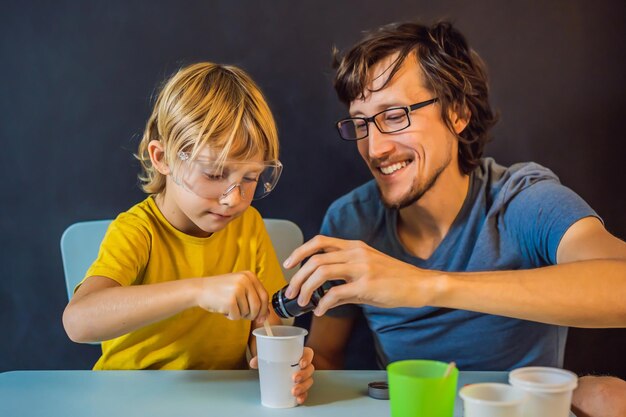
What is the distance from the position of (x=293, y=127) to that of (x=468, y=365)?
0.92 metres

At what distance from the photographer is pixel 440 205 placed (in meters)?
1.83

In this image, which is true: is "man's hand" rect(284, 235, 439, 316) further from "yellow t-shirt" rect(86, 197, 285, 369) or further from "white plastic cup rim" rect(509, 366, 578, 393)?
"yellow t-shirt" rect(86, 197, 285, 369)

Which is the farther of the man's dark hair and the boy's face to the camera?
the man's dark hair

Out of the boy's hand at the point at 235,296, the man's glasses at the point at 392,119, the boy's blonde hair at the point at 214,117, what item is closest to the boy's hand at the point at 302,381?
the boy's hand at the point at 235,296

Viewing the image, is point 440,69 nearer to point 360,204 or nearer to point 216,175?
point 360,204

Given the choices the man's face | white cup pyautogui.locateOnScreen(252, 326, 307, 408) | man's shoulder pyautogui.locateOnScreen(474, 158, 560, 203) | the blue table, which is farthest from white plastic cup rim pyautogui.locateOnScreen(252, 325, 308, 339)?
man's shoulder pyautogui.locateOnScreen(474, 158, 560, 203)

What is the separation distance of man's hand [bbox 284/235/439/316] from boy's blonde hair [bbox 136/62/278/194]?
0.38 metres

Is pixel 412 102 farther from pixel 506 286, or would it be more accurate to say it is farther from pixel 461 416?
pixel 461 416

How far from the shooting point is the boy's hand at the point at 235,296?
1279mm

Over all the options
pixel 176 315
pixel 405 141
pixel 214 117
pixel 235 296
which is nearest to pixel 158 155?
pixel 214 117

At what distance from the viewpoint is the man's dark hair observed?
1797 millimetres

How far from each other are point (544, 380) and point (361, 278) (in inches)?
15.7

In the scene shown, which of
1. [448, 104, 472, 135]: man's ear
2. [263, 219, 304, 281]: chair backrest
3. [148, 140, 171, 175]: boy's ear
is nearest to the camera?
[148, 140, 171, 175]: boy's ear

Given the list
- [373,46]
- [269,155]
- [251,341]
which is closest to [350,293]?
[269,155]
